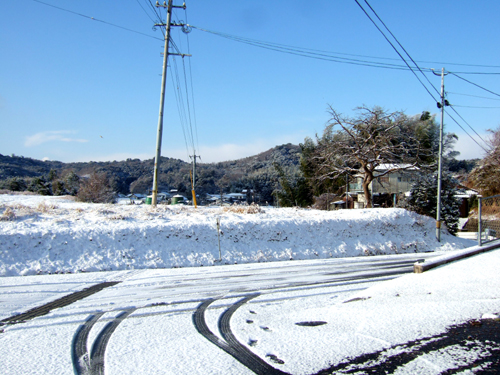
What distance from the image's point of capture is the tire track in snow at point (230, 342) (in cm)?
379

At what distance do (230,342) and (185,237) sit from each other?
9364 mm

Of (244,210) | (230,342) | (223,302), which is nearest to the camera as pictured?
(230,342)

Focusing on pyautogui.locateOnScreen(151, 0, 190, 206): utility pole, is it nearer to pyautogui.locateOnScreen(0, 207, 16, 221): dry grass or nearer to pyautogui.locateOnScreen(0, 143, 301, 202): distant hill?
pyautogui.locateOnScreen(0, 207, 16, 221): dry grass

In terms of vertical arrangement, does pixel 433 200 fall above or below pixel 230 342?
above

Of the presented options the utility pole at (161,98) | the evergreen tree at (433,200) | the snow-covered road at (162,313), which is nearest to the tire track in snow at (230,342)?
the snow-covered road at (162,313)

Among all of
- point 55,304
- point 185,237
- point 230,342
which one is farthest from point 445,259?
point 185,237

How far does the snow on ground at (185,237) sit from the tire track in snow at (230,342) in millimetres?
6481

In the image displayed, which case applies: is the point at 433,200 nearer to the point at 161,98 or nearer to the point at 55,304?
the point at 161,98

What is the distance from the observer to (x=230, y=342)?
4.64 metres

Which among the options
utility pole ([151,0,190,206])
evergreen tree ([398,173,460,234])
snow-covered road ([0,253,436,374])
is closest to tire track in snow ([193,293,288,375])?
snow-covered road ([0,253,436,374])

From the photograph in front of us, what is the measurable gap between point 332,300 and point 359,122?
70.3 feet

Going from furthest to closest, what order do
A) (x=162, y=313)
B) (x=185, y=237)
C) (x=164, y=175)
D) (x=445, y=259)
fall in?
1. (x=164, y=175)
2. (x=185, y=237)
3. (x=445, y=259)
4. (x=162, y=313)

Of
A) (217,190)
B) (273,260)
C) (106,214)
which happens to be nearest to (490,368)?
(273,260)

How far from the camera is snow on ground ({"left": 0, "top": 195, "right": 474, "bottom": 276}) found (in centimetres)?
1176
